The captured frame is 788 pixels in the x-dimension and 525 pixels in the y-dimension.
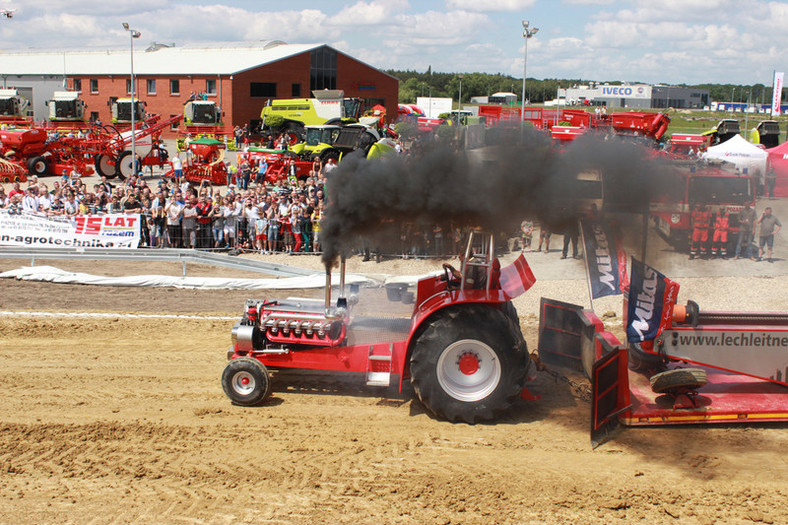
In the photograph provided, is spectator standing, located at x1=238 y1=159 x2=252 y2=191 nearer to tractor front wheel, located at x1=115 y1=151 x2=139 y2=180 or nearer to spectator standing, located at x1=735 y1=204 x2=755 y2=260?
tractor front wheel, located at x1=115 y1=151 x2=139 y2=180

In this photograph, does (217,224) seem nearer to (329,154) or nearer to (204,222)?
(204,222)

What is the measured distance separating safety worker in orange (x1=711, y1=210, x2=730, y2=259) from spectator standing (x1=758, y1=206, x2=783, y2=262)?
99cm

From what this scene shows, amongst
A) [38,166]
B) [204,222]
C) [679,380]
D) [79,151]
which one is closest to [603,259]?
[679,380]

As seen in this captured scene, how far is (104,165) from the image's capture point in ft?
93.6

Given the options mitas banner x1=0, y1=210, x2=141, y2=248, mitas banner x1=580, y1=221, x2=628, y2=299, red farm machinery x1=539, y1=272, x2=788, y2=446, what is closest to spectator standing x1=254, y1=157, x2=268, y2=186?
mitas banner x1=0, y1=210, x2=141, y2=248

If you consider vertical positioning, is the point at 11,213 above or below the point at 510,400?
above

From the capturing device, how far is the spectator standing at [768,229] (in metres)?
15.1

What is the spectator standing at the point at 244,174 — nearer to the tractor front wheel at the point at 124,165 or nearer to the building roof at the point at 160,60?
the tractor front wheel at the point at 124,165

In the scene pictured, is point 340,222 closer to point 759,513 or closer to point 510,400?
point 510,400

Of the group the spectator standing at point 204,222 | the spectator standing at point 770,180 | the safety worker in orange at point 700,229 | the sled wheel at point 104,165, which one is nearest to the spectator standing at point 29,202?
the spectator standing at point 204,222

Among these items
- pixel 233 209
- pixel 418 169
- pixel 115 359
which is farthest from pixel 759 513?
pixel 233 209

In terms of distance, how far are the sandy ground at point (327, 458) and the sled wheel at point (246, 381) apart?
0.14m

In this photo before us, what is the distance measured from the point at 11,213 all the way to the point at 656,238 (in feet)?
47.9

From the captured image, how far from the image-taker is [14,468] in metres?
6.18
